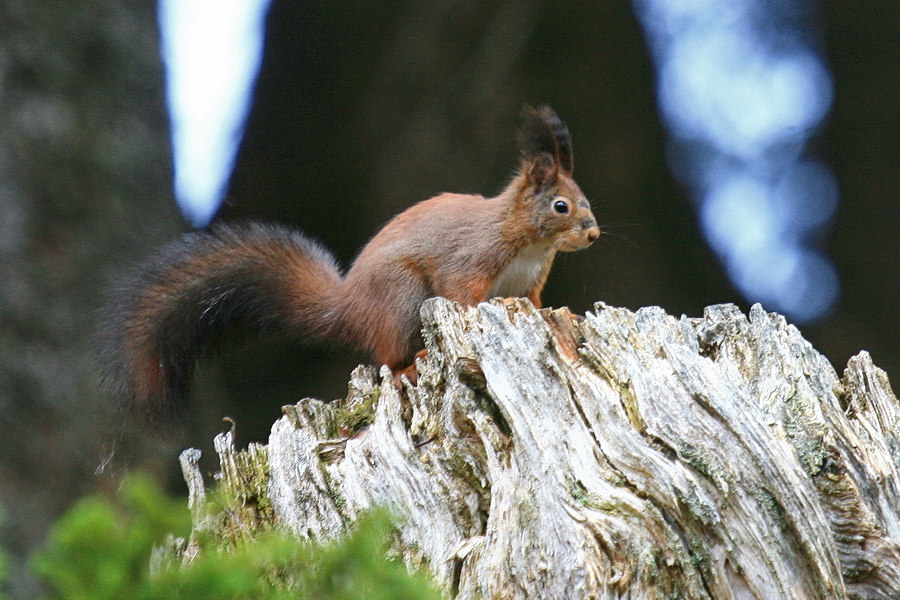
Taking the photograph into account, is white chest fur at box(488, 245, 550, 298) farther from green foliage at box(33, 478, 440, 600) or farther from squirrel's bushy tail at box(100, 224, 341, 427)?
green foliage at box(33, 478, 440, 600)

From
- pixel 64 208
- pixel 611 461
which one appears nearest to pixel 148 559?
pixel 611 461

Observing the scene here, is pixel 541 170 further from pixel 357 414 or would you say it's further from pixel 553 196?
pixel 357 414

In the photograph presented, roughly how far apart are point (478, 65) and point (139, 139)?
145cm

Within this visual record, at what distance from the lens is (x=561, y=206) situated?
9.35ft

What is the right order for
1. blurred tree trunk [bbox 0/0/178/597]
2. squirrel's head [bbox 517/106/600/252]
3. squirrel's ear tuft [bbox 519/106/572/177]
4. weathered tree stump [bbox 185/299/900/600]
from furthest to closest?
blurred tree trunk [bbox 0/0/178/597], squirrel's head [bbox 517/106/600/252], squirrel's ear tuft [bbox 519/106/572/177], weathered tree stump [bbox 185/299/900/600]

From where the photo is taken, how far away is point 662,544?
1.38m

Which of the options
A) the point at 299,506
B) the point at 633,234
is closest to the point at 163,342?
the point at 299,506

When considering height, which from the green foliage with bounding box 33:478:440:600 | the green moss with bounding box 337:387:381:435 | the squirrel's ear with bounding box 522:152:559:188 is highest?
the squirrel's ear with bounding box 522:152:559:188

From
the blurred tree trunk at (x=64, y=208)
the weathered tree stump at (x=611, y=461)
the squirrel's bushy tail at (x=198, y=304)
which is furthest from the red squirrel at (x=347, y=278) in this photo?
the blurred tree trunk at (x=64, y=208)

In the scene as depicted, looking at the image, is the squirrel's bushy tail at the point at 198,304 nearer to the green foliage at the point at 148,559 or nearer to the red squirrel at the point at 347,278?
the red squirrel at the point at 347,278

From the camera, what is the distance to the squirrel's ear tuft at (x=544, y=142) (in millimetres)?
2727

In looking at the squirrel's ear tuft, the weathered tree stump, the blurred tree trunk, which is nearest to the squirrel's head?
the squirrel's ear tuft

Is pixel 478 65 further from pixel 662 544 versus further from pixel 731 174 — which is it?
pixel 662 544

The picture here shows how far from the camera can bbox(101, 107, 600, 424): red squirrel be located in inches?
97.4
